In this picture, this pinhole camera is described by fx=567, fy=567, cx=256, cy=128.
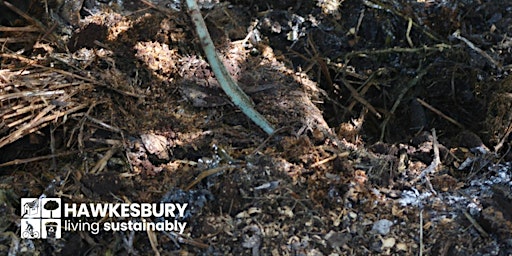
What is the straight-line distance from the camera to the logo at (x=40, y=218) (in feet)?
5.49

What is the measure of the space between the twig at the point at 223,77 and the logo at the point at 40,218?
706mm

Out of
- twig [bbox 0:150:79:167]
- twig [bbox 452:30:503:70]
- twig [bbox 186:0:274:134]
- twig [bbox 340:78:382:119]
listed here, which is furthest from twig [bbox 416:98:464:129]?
twig [bbox 0:150:79:167]

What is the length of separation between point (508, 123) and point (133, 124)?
53.9 inches

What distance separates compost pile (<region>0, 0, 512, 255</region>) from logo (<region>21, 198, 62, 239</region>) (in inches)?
0.9

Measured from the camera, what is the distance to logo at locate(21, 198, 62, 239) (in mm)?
1675

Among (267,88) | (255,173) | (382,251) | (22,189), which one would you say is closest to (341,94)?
(267,88)

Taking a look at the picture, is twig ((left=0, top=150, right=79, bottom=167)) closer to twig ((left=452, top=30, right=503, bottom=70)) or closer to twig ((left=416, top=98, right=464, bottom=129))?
twig ((left=416, top=98, right=464, bottom=129))

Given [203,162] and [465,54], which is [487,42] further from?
[203,162]

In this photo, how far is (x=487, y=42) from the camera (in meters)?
2.43

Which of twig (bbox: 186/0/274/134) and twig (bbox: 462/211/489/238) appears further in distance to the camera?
twig (bbox: 186/0/274/134)

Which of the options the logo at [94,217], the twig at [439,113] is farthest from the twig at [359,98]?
the logo at [94,217]

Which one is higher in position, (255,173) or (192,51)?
(192,51)

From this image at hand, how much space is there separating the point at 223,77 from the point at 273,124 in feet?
0.83

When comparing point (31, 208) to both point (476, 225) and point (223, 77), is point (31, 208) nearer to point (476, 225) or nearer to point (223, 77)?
point (223, 77)
